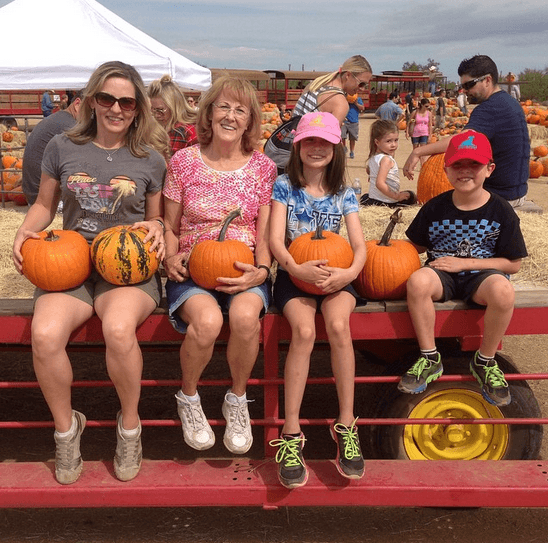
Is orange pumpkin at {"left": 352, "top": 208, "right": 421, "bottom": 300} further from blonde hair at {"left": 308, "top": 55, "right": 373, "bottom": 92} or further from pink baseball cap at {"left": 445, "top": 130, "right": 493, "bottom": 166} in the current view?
blonde hair at {"left": 308, "top": 55, "right": 373, "bottom": 92}

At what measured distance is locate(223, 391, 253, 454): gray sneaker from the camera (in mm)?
2990

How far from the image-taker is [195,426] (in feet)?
9.90

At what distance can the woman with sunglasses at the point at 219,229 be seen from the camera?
2.97 m

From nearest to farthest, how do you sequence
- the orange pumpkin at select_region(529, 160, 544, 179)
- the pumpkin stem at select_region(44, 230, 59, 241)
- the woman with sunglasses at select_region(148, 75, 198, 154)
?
the pumpkin stem at select_region(44, 230, 59, 241) < the woman with sunglasses at select_region(148, 75, 198, 154) < the orange pumpkin at select_region(529, 160, 544, 179)

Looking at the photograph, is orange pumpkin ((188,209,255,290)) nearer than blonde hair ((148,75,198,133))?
Yes

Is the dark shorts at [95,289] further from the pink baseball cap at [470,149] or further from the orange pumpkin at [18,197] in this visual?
the orange pumpkin at [18,197]

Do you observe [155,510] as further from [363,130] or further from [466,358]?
[363,130]

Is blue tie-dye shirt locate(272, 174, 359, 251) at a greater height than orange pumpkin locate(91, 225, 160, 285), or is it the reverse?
blue tie-dye shirt locate(272, 174, 359, 251)

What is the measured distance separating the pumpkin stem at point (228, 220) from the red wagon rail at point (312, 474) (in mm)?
456

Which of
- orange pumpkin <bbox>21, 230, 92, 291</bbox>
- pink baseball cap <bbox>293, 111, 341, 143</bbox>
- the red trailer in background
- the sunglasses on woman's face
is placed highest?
the red trailer in background

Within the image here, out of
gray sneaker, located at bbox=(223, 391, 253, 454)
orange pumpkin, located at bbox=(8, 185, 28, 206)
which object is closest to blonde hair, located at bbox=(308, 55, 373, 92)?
gray sneaker, located at bbox=(223, 391, 253, 454)

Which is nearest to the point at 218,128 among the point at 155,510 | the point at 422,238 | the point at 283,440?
the point at 422,238

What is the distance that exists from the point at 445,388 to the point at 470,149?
1196 mm

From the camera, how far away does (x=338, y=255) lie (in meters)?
3.10
